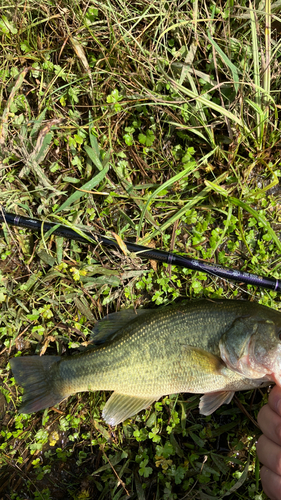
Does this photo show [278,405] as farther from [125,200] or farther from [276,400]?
[125,200]

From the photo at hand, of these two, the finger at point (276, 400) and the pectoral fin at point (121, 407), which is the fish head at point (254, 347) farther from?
the pectoral fin at point (121, 407)

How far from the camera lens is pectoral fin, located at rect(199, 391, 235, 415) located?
249 cm

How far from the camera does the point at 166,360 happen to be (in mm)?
2459

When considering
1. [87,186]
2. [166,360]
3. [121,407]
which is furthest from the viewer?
[87,186]

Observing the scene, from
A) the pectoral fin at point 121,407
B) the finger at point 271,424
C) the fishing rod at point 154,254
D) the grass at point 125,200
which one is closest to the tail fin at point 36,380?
the grass at point 125,200

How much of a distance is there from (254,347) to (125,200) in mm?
1496

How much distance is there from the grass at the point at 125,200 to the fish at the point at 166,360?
0.76 ft

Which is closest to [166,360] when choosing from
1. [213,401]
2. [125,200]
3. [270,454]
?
[213,401]

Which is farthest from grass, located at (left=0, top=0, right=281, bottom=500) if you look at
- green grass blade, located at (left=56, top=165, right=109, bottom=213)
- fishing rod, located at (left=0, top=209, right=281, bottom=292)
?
fishing rod, located at (left=0, top=209, right=281, bottom=292)

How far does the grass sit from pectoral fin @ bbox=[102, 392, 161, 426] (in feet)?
0.74

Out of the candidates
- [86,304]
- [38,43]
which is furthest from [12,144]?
[86,304]

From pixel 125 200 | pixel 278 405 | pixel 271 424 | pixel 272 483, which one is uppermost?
pixel 125 200

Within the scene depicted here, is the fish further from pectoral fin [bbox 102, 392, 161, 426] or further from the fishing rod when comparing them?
the fishing rod

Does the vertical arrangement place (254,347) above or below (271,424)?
above
